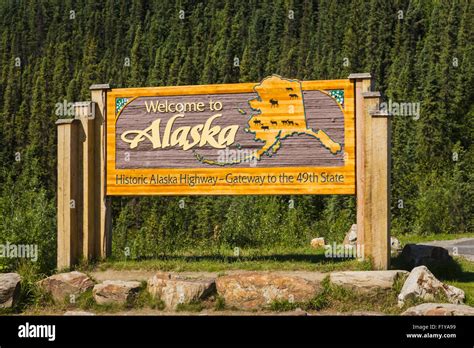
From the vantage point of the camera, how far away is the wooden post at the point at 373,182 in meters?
11.9

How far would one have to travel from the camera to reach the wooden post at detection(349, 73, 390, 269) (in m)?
11.9

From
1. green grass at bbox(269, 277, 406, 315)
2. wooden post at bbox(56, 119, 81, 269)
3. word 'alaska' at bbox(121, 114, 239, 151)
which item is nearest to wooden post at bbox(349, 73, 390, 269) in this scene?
green grass at bbox(269, 277, 406, 315)

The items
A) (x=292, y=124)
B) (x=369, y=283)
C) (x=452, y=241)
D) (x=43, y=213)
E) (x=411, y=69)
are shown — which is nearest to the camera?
(x=369, y=283)

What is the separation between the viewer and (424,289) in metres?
10.3

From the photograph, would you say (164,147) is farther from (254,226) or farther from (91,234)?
(254,226)

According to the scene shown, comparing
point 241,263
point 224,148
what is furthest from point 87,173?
point 241,263

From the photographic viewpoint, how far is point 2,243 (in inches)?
531

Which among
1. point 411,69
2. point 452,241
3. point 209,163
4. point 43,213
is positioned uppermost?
point 411,69

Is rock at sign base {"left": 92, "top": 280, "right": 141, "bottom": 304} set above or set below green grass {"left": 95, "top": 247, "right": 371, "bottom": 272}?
below

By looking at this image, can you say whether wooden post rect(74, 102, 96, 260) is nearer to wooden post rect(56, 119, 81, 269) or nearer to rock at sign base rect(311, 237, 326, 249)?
wooden post rect(56, 119, 81, 269)

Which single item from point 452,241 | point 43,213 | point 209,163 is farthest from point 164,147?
point 452,241

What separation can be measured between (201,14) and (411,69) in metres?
64.7

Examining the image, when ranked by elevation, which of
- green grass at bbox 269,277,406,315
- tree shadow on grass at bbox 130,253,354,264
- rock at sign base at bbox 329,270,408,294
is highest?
tree shadow on grass at bbox 130,253,354,264

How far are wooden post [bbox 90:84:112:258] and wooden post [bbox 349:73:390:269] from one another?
5.14 metres
